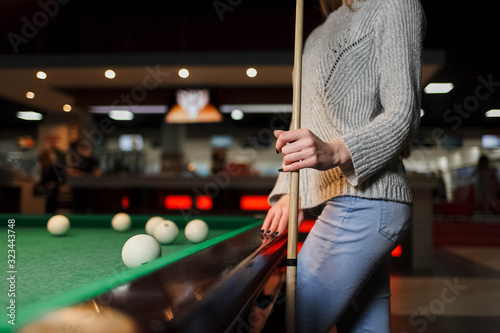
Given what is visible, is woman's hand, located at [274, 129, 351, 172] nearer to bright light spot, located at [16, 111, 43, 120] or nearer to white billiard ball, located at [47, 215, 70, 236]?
white billiard ball, located at [47, 215, 70, 236]

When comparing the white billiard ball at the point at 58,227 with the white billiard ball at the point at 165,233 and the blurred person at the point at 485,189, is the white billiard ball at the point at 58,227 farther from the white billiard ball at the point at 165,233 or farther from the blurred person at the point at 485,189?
the blurred person at the point at 485,189

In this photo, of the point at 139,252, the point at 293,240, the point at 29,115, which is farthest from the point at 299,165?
the point at 29,115

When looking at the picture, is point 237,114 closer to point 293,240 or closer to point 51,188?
point 51,188

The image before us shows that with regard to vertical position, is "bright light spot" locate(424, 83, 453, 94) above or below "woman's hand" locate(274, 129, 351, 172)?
above

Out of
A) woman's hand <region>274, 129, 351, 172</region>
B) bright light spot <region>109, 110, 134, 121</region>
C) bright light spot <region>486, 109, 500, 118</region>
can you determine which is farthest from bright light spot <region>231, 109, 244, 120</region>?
woman's hand <region>274, 129, 351, 172</region>

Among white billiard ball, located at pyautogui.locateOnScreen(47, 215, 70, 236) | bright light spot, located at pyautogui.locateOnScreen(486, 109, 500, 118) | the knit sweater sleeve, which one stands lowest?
white billiard ball, located at pyautogui.locateOnScreen(47, 215, 70, 236)

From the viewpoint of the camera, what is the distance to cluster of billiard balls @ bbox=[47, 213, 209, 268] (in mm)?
1095

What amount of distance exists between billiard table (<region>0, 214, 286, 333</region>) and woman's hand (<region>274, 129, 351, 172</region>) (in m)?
0.22

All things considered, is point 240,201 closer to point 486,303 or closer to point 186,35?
point 186,35

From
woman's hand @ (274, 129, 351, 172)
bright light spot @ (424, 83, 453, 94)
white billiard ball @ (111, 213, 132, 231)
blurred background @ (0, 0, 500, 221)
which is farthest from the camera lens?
bright light spot @ (424, 83, 453, 94)

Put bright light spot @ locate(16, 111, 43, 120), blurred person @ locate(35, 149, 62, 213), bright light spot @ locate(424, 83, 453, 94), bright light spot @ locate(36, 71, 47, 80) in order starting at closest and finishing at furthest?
blurred person @ locate(35, 149, 62, 213) → bright light spot @ locate(36, 71, 47, 80) → bright light spot @ locate(424, 83, 453, 94) → bright light spot @ locate(16, 111, 43, 120)

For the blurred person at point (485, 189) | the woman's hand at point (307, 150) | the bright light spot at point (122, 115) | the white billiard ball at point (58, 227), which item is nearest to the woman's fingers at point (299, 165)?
the woman's hand at point (307, 150)

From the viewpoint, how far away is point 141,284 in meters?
0.62

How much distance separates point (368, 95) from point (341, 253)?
36 cm
